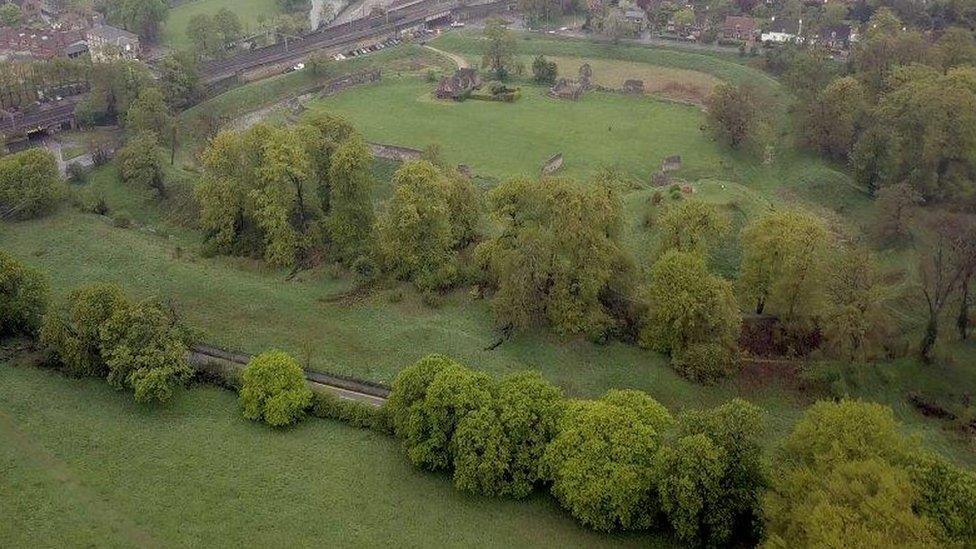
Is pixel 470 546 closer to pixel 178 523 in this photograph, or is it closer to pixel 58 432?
pixel 178 523

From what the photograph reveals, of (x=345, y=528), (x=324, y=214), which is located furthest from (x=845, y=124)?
(x=345, y=528)

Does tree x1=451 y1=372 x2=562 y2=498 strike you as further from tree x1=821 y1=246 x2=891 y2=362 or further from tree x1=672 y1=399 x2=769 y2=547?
tree x1=821 y1=246 x2=891 y2=362

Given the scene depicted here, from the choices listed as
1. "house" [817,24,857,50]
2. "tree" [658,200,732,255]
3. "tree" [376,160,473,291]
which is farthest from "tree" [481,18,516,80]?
"tree" [658,200,732,255]

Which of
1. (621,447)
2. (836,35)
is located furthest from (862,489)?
(836,35)

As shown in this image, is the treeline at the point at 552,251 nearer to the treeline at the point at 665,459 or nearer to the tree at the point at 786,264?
the tree at the point at 786,264

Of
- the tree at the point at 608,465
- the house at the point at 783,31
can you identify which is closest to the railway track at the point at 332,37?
the house at the point at 783,31
